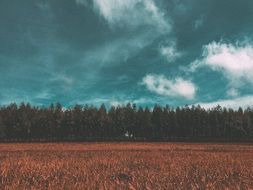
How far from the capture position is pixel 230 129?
152500 millimetres

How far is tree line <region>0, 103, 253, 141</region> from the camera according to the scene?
A: 14449 cm

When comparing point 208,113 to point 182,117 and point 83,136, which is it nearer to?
point 182,117

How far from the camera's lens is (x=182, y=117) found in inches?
6171

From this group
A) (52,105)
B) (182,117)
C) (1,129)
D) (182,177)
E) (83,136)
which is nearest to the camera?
(182,177)

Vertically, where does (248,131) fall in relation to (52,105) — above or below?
below

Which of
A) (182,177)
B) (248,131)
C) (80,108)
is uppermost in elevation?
(80,108)

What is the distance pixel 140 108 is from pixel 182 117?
22.1m

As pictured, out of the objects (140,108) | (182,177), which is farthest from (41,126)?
(182,177)

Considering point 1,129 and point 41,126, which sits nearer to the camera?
point 1,129

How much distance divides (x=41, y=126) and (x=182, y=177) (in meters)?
141

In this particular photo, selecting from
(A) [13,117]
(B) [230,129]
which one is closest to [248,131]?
(B) [230,129]

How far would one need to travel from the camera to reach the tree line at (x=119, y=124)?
14449 cm

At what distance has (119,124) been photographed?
15075 cm

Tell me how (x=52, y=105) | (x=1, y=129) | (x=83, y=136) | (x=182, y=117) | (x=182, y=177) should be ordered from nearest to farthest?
(x=182, y=177)
(x=1, y=129)
(x=83, y=136)
(x=182, y=117)
(x=52, y=105)
